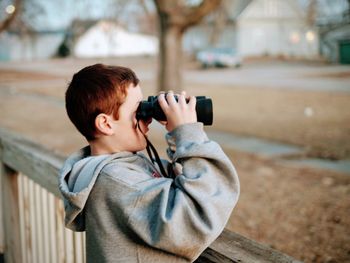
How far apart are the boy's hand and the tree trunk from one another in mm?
10722

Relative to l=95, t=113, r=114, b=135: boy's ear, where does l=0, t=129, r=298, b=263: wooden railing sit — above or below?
below

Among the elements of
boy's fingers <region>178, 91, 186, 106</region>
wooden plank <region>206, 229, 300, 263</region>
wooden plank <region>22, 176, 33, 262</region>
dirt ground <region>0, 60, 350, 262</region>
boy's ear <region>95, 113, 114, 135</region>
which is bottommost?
dirt ground <region>0, 60, 350, 262</region>

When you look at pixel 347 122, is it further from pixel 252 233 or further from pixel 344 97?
pixel 252 233

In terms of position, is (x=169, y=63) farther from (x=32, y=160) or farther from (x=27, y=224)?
(x=32, y=160)

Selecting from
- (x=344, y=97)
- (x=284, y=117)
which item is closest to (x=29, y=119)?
(x=284, y=117)

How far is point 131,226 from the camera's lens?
1.22 m

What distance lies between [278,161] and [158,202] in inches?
229

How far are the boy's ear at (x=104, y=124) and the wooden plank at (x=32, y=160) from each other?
877 millimetres

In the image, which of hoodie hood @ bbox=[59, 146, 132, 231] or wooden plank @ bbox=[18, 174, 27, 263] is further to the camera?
wooden plank @ bbox=[18, 174, 27, 263]

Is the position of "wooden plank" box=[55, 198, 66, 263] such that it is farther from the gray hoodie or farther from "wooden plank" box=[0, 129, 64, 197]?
the gray hoodie

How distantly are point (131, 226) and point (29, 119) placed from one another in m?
11.4

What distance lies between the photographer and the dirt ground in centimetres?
423

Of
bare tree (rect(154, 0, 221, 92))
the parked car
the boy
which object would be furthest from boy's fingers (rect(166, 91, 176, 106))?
the parked car

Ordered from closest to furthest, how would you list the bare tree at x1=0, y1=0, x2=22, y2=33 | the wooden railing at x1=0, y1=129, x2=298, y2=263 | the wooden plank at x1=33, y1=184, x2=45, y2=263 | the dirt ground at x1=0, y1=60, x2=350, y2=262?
the wooden railing at x1=0, y1=129, x2=298, y2=263, the wooden plank at x1=33, y1=184, x2=45, y2=263, the dirt ground at x1=0, y1=60, x2=350, y2=262, the bare tree at x1=0, y1=0, x2=22, y2=33
